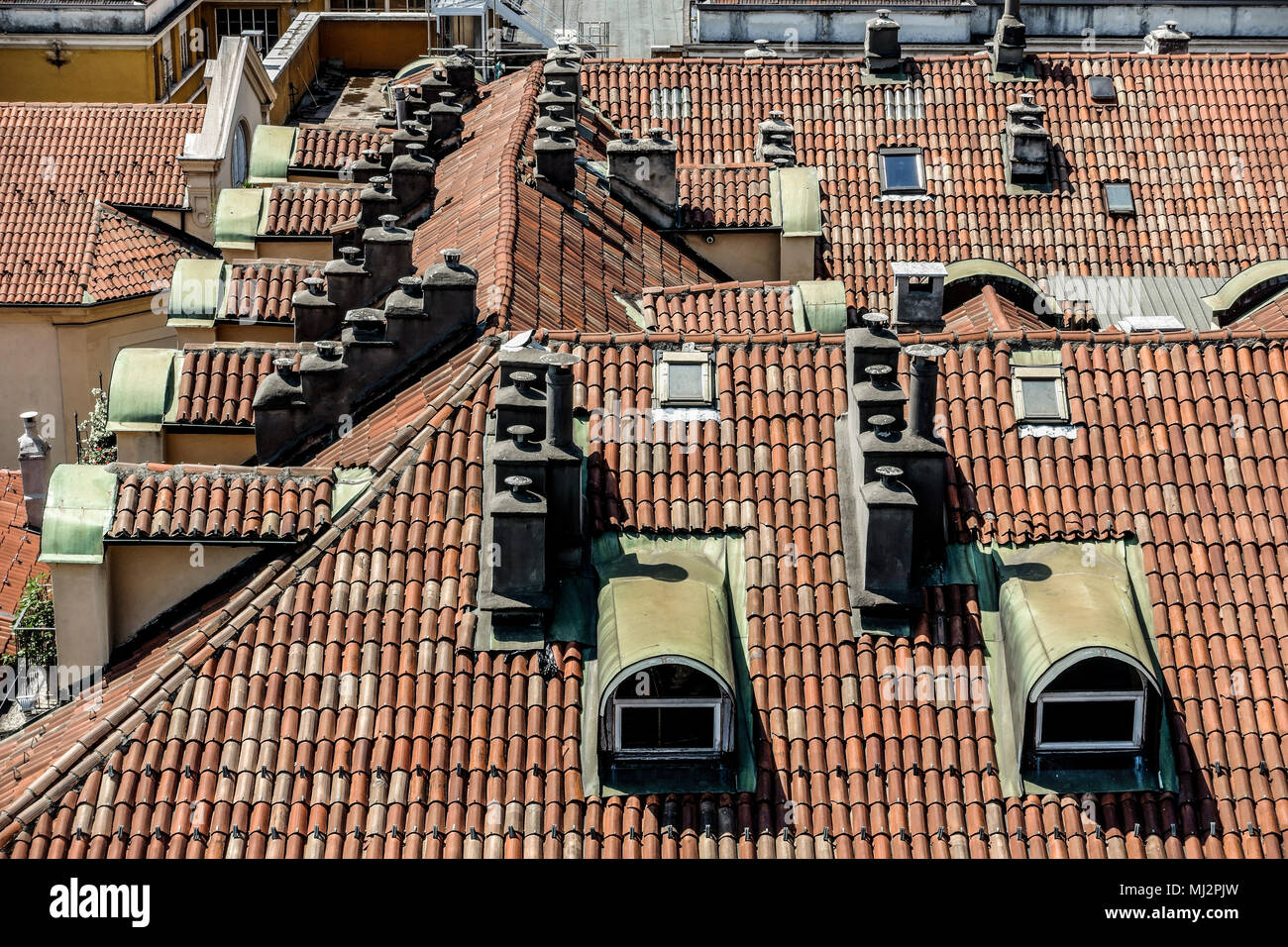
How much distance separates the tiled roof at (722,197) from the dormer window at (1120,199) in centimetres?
887

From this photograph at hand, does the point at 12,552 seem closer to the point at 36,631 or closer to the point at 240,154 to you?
the point at 36,631

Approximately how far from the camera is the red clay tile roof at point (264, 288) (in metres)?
32.0

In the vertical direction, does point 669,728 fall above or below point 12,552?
below

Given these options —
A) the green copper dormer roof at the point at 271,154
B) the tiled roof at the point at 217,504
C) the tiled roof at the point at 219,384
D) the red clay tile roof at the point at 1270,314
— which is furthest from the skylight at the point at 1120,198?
the tiled roof at the point at 217,504

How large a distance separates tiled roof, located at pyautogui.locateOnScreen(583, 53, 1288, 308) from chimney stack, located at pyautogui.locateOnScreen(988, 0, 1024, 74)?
18.2 inches

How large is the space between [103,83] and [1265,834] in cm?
5225

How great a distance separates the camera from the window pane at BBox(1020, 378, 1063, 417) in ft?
75.4

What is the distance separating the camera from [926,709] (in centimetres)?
2048

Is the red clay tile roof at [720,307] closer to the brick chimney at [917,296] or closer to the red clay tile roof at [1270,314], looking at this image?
the brick chimney at [917,296]

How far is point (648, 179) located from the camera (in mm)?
37750

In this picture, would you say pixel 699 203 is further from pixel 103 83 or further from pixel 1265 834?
pixel 103 83

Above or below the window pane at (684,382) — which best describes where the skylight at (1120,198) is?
above

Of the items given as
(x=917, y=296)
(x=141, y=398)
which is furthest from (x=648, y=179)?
(x=141, y=398)

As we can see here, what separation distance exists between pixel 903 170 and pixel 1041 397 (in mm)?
21808
